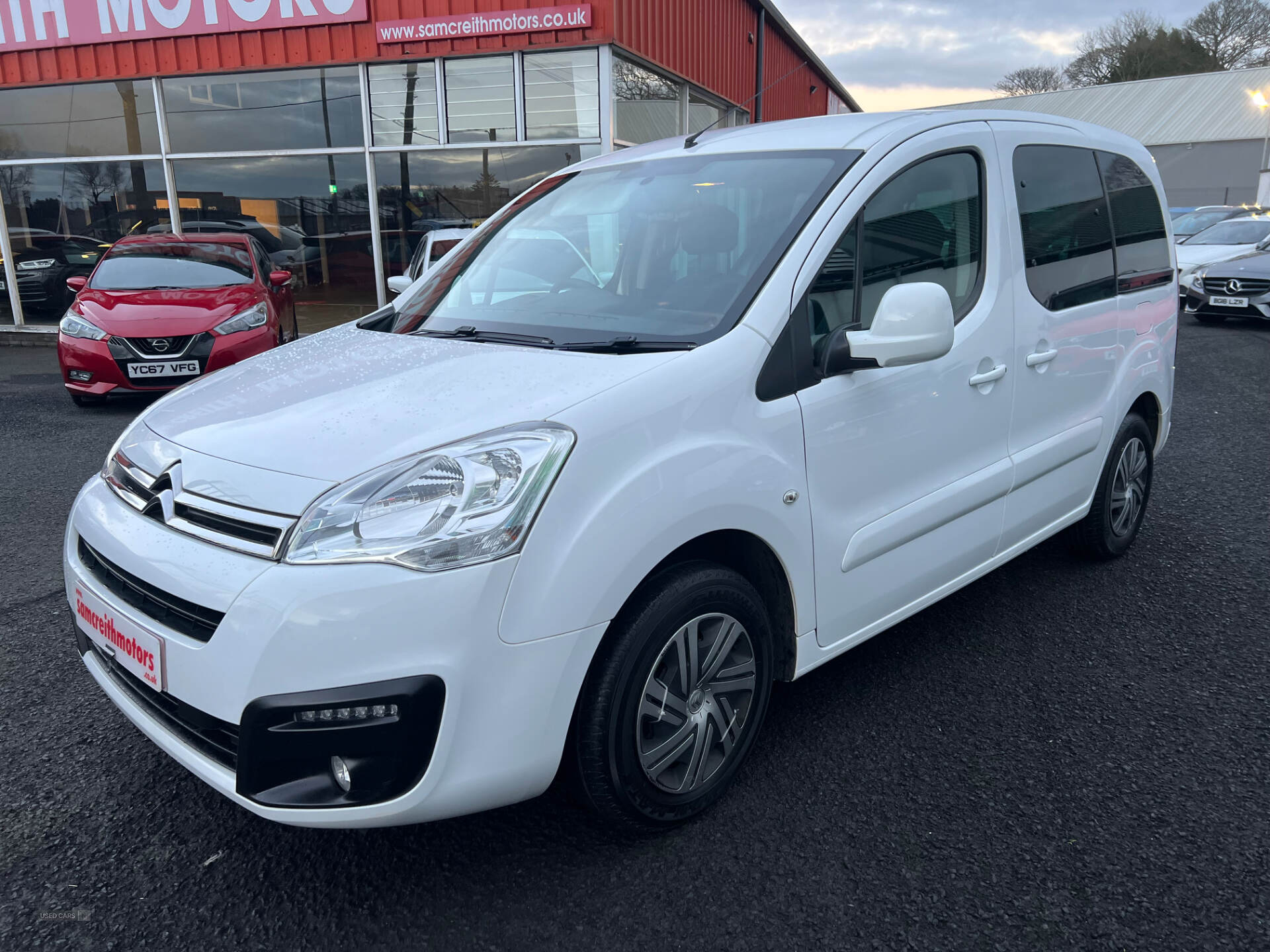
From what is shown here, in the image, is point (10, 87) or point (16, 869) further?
point (10, 87)

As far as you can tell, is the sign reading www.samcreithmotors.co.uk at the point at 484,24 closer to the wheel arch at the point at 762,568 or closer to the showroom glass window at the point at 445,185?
the showroom glass window at the point at 445,185

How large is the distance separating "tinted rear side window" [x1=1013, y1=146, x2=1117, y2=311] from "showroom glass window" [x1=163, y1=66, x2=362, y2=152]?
35.1ft

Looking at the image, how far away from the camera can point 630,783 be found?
2.11 metres

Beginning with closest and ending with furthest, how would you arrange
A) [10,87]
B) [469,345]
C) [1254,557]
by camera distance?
[469,345], [1254,557], [10,87]

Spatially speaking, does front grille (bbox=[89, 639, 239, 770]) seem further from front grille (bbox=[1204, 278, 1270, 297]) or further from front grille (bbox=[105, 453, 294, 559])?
front grille (bbox=[1204, 278, 1270, 297])

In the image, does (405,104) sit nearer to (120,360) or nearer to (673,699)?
(120,360)

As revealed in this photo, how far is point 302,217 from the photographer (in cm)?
1293

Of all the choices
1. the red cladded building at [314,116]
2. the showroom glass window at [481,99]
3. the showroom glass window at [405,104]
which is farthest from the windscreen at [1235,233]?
the showroom glass window at [405,104]

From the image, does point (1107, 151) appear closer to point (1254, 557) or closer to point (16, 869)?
point (1254, 557)

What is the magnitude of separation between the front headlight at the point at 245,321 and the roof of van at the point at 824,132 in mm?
5218

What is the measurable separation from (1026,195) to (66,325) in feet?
24.5

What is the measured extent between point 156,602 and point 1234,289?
14231mm

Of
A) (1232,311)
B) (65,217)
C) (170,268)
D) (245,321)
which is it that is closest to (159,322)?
(245,321)

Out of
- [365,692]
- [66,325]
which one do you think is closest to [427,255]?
[66,325]
